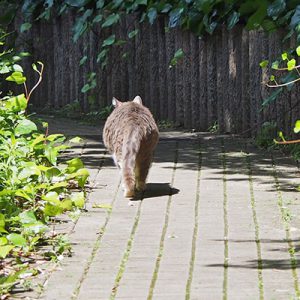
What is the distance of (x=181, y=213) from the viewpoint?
8.85 meters

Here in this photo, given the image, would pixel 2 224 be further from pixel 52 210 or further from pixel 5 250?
pixel 52 210

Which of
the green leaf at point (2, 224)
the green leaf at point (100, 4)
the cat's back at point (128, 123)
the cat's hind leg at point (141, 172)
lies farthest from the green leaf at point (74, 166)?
the green leaf at point (100, 4)

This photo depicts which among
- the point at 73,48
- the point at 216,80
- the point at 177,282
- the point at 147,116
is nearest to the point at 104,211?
the point at 147,116

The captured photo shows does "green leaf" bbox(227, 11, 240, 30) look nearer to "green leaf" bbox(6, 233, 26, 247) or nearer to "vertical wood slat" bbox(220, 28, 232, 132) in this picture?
"vertical wood slat" bbox(220, 28, 232, 132)

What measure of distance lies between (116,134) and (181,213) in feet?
4.17

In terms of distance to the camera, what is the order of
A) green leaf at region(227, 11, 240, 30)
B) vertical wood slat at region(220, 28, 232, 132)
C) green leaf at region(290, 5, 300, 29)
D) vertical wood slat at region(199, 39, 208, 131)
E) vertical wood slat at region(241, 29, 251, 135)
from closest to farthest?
green leaf at region(290, 5, 300, 29), green leaf at region(227, 11, 240, 30), vertical wood slat at region(241, 29, 251, 135), vertical wood slat at region(220, 28, 232, 132), vertical wood slat at region(199, 39, 208, 131)

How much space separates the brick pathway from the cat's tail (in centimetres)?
14

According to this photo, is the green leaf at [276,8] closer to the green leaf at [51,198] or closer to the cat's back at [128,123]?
the cat's back at [128,123]

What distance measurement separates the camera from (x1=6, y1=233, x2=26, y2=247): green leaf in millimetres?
7324

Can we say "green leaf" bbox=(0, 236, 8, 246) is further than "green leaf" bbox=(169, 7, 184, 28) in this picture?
No

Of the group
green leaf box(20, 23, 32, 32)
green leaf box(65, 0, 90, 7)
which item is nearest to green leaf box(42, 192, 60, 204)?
green leaf box(65, 0, 90, 7)

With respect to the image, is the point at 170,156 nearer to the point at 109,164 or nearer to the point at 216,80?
the point at 109,164

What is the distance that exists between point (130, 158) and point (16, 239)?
2.20 meters

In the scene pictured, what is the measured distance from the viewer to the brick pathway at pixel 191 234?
259 inches
